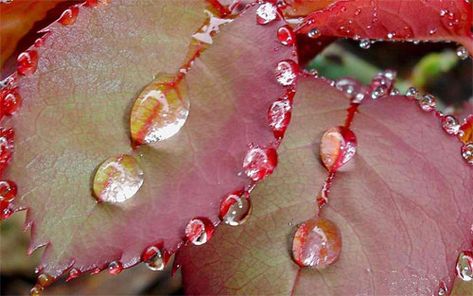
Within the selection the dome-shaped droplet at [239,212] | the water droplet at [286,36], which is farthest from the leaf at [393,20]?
the dome-shaped droplet at [239,212]

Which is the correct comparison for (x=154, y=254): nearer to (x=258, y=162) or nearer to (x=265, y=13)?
(x=258, y=162)

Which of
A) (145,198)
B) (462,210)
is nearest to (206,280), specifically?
(145,198)

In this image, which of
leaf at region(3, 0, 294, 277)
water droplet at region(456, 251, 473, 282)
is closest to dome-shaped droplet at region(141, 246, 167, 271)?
leaf at region(3, 0, 294, 277)

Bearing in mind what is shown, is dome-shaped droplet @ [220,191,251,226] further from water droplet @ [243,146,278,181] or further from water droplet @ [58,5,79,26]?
water droplet @ [58,5,79,26]

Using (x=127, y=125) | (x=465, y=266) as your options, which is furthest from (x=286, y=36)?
(x=465, y=266)

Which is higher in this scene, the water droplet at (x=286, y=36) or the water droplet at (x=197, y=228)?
the water droplet at (x=286, y=36)

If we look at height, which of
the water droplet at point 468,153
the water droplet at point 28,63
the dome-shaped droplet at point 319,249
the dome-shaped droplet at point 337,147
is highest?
the water droplet at point 28,63

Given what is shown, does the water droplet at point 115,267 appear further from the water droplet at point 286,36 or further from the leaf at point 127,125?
the water droplet at point 286,36
